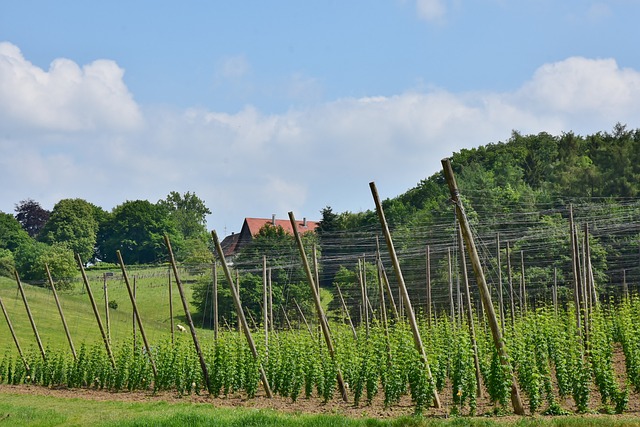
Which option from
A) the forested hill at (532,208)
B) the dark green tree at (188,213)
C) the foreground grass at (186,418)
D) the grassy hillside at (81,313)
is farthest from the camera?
the dark green tree at (188,213)

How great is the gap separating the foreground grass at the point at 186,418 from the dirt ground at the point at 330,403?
867mm

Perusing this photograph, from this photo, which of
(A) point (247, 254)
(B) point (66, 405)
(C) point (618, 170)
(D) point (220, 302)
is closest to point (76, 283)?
(A) point (247, 254)

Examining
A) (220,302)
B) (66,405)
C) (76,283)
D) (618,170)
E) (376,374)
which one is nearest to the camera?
(376,374)

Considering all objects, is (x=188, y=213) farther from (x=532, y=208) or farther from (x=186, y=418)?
(x=186, y=418)

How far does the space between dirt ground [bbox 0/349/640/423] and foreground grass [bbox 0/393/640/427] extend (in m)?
0.87

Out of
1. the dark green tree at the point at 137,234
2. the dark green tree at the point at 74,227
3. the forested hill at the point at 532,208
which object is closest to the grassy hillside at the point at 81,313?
the forested hill at the point at 532,208

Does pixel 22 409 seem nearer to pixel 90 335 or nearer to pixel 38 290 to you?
pixel 90 335

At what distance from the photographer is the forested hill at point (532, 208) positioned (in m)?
46.7

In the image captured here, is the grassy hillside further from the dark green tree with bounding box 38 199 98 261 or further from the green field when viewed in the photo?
the dark green tree with bounding box 38 199 98 261

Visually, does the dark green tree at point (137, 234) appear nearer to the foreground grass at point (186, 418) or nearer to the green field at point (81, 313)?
the green field at point (81, 313)

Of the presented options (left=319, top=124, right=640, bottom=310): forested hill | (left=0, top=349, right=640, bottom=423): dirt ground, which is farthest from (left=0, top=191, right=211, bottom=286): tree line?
(left=0, top=349, right=640, bottom=423): dirt ground

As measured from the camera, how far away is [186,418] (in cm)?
1548

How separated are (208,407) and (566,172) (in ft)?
178

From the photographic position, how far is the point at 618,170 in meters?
63.2
